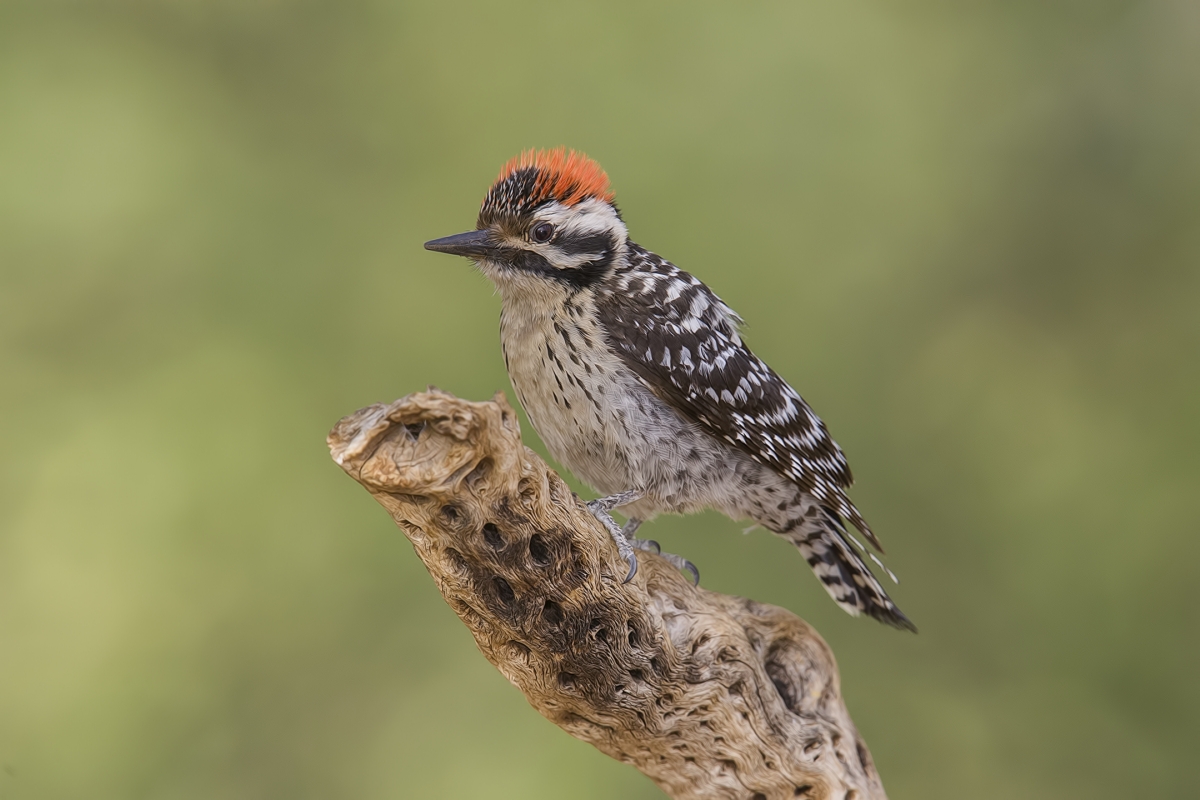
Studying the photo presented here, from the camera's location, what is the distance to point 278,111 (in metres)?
5.37

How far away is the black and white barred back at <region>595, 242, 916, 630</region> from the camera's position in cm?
320

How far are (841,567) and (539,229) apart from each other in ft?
5.55

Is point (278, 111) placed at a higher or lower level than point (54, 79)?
higher

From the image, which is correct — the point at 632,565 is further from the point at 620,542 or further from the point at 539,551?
the point at 539,551

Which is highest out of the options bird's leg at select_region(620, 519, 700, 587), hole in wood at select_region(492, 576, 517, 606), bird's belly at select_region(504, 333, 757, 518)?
bird's belly at select_region(504, 333, 757, 518)

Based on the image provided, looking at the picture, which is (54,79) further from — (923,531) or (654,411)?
(923,531)

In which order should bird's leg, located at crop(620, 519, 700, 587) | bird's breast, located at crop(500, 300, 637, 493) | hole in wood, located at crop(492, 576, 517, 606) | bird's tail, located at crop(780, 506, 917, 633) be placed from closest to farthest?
1. hole in wood, located at crop(492, 576, 517, 606)
2. bird's breast, located at crop(500, 300, 637, 493)
3. bird's leg, located at crop(620, 519, 700, 587)
4. bird's tail, located at crop(780, 506, 917, 633)

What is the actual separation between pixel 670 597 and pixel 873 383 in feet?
8.49

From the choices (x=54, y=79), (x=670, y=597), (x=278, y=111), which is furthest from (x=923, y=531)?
(x=54, y=79)

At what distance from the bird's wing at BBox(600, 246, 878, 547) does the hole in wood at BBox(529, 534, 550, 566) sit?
766mm

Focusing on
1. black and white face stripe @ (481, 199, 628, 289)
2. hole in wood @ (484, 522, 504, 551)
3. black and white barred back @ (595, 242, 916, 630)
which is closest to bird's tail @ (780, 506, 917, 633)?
black and white barred back @ (595, 242, 916, 630)

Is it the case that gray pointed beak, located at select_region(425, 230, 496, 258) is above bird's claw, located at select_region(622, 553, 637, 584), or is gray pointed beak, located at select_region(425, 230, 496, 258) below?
above

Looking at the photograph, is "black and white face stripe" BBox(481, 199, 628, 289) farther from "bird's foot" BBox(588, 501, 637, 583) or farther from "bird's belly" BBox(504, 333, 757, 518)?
"bird's foot" BBox(588, 501, 637, 583)

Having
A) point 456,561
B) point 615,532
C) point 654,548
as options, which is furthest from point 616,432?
point 456,561
